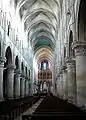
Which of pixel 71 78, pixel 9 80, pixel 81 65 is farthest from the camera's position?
pixel 9 80

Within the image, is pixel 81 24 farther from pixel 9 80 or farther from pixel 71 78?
pixel 9 80

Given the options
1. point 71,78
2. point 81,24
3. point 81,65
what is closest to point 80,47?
point 81,65

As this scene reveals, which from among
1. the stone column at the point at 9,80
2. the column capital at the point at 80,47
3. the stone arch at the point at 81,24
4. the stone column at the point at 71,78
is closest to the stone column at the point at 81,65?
the column capital at the point at 80,47

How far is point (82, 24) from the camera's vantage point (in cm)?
1675

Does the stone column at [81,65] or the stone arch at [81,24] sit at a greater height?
the stone arch at [81,24]

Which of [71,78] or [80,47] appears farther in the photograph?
[71,78]

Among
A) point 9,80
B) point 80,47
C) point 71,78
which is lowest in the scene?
point 9,80

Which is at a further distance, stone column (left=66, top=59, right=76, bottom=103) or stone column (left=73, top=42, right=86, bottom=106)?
stone column (left=66, top=59, right=76, bottom=103)

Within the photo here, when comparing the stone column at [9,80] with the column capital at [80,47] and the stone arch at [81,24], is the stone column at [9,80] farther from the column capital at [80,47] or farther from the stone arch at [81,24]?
the stone arch at [81,24]

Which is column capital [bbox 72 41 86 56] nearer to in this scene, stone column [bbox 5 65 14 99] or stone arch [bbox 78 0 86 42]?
stone arch [bbox 78 0 86 42]

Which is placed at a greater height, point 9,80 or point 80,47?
point 80,47

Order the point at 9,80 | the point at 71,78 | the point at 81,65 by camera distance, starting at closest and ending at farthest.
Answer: the point at 81,65 → the point at 71,78 → the point at 9,80

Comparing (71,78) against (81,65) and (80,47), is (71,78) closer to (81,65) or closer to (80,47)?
(81,65)

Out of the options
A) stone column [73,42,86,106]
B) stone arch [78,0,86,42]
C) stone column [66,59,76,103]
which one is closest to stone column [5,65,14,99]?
stone column [66,59,76,103]
